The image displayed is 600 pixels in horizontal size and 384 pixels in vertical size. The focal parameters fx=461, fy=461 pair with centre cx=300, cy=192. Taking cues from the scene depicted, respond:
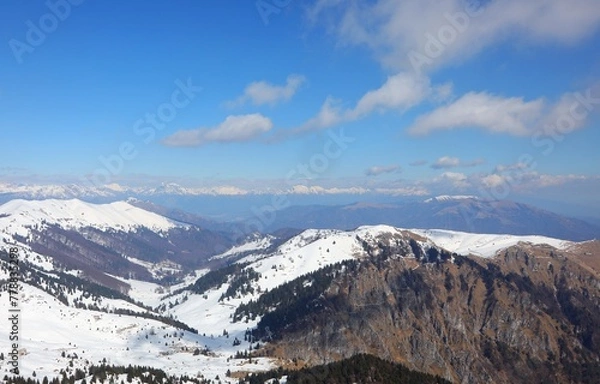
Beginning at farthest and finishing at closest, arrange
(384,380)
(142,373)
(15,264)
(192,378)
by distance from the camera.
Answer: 1. (192,378)
2. (142,373)
3. (384,380)
4. (15,264)

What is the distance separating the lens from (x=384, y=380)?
420 ft

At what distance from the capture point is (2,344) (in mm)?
195000

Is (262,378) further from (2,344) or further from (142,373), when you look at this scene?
(2,344)

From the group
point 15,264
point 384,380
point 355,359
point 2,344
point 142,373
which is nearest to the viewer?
point 15,264

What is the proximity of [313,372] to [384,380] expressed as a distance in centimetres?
2431

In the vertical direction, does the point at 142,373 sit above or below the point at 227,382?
above

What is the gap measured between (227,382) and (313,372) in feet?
176

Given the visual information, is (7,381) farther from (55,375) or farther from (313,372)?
(313,372)

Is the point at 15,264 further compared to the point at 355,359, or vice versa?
the point at 355,359

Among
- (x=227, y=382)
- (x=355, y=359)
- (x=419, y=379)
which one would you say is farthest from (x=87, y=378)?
(x=419, y=379)

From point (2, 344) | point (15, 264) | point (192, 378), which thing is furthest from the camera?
point (2, 344)

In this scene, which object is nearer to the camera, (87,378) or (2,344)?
(87,378)

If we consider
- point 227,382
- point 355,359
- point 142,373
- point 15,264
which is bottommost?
point 227,382

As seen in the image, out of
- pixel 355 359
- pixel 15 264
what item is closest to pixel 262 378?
pixel 355 359
